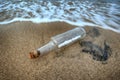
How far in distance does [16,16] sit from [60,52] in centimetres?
135

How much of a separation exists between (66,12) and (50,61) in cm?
151

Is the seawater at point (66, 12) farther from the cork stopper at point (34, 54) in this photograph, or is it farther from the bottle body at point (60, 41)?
the cork stopper at point (34, 54)

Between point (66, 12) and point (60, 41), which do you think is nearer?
point (60, 41)

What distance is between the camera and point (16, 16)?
2.68 metres

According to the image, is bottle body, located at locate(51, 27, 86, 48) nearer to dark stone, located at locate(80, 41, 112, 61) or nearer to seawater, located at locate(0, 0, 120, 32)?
dark stone, located at locate(80, 41, 112, 61)

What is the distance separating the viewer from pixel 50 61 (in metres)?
1.66

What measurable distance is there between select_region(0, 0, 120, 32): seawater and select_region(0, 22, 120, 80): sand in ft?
1.48

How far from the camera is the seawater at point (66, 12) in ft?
8.39

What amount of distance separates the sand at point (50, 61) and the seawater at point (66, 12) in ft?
1.48

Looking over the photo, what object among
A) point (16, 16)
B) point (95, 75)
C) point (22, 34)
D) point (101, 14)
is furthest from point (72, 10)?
point (95, 75)

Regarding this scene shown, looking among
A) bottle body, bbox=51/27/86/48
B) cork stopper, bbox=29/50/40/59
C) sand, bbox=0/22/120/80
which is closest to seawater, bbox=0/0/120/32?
sand, bbox=0/22/120/80

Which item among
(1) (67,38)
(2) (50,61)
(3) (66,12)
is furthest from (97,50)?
(3) (66,12)

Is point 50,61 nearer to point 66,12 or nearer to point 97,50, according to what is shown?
point 97,50

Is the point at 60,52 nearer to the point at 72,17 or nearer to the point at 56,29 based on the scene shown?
the point at 56,29
